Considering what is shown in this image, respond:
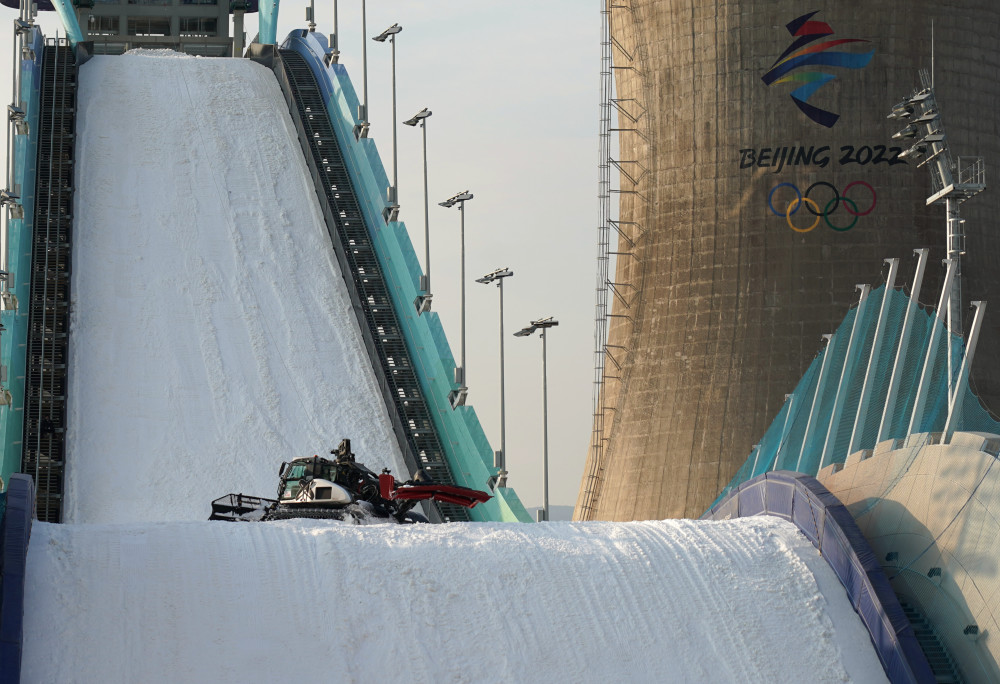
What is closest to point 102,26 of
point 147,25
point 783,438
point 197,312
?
point 147,25

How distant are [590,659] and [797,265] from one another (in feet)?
84.9

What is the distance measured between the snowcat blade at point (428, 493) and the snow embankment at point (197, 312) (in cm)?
611

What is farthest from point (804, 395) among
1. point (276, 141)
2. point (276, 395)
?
point (276, 141)

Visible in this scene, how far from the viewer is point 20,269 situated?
1462 inches

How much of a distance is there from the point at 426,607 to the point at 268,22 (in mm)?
41718

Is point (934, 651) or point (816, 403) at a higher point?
point (816, 403)

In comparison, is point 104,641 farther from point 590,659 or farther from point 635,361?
point 635,361

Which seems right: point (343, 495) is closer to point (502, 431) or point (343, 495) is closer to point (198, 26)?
point (502, 431)

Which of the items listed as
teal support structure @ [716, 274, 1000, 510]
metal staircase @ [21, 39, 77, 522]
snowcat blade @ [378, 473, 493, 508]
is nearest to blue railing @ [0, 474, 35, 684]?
snowcat blade @ [378, 473, 493, 508]

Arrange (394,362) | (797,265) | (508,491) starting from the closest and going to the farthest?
(508,491) < (394,362) < (797,265)

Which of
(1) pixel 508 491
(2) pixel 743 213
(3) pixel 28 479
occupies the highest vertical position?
(2) pixel 743 213

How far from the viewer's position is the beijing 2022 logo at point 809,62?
1735 inches

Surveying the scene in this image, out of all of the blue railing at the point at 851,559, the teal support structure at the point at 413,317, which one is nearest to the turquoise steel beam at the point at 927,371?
the blue railing at the point at 851,559

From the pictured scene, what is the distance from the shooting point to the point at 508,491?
30984 mm
